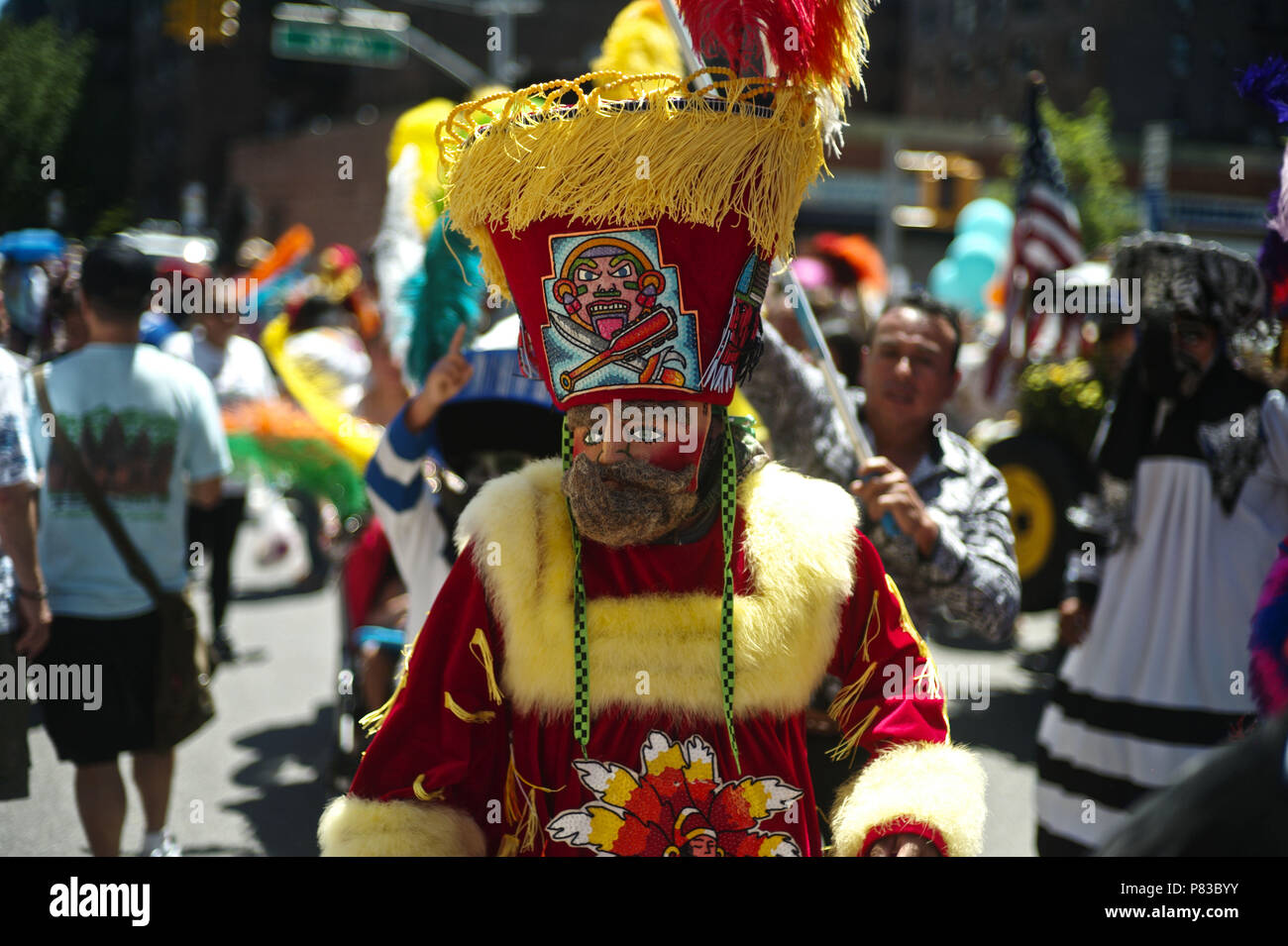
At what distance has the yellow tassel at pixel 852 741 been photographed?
2078 millimetres

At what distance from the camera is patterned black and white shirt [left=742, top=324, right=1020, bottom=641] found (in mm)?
2885

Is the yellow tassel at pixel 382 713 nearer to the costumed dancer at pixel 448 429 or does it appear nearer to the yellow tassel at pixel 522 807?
the yellow tassel at pixel 522 807

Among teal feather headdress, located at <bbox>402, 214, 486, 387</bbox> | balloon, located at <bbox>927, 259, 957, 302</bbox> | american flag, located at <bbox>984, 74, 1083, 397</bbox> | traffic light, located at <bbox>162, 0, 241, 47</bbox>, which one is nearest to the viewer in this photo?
teal feather headdress, located at <bbox>402, 214, 486, 387</bbox>

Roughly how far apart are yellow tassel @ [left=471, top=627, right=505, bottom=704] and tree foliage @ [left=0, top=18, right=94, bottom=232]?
3.91 m

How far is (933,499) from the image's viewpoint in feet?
10.3

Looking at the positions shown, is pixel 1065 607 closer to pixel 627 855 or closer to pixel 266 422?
pixel 627 855

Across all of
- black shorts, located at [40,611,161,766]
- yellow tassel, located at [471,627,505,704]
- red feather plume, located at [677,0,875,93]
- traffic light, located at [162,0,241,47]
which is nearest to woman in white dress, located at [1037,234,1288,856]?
red feather plume, located at [677,0,875,93]

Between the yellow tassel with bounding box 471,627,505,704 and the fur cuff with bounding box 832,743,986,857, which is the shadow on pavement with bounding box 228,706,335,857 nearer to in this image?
the yellow tassel with bounding box 471,627,505,704

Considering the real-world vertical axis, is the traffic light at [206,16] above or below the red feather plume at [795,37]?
above

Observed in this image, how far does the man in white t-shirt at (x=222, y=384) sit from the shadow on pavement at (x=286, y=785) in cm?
107

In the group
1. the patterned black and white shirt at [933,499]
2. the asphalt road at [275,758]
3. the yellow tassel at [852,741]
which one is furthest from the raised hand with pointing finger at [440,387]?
the yellow tassel at [852,741]

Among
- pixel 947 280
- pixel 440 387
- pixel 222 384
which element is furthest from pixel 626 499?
pixel 947 280

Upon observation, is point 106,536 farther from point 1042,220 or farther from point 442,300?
point 1042,220

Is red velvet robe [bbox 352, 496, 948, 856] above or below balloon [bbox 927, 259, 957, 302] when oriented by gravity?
below
